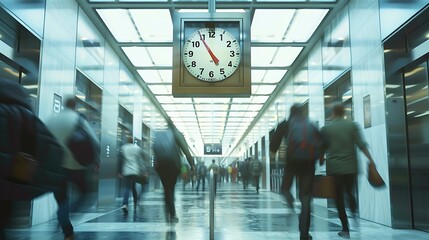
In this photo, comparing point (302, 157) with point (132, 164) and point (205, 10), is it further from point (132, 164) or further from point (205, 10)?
point (205, 10)

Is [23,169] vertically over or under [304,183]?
over

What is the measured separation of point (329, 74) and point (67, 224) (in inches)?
300

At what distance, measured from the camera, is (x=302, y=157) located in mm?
4844

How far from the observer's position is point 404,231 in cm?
654

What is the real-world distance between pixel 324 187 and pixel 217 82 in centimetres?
218

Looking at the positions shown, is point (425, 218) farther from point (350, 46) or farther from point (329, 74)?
point (329, 74)

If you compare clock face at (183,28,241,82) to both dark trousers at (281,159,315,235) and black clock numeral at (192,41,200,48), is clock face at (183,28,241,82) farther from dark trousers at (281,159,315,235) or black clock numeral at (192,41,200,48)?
dark trousers at (281,159,315,235)

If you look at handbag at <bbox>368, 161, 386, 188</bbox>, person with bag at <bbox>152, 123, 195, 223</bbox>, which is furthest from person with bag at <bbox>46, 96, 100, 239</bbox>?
handbag at <bbox>368, 161, 386, 188</bbox>

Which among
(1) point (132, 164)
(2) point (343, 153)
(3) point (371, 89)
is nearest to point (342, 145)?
(2) point (343, 153)

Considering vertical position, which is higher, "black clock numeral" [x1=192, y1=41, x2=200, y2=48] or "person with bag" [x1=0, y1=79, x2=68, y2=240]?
"black clock numeral" [x1=192, y1=41, x2=200, y2=48]

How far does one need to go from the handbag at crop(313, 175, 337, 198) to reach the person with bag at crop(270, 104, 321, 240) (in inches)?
23.8

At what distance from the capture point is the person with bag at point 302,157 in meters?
4.85

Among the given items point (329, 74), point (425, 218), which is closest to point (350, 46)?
point (329, 74)

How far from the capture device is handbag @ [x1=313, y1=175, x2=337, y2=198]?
5555 millimetres
